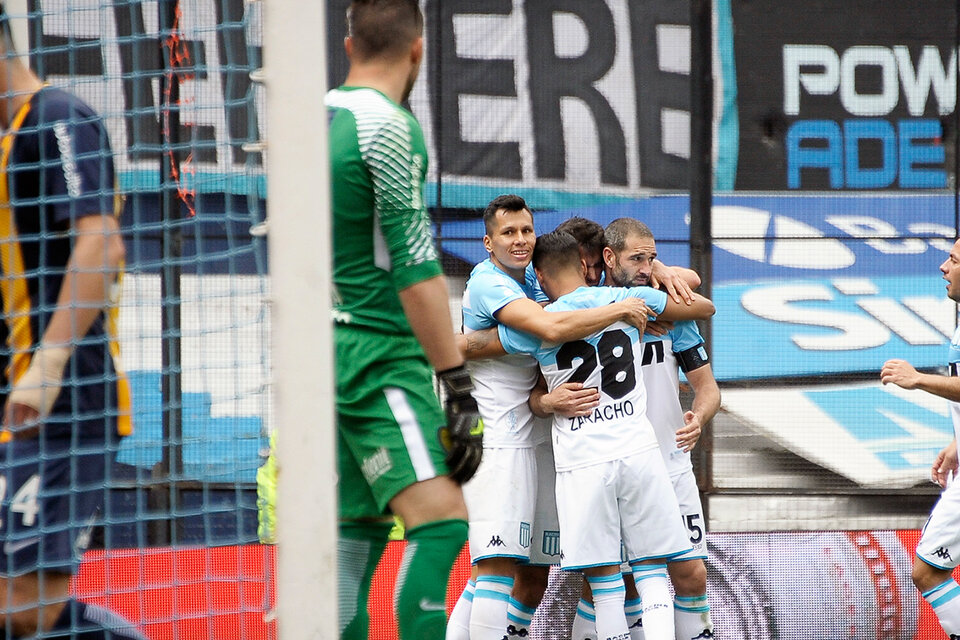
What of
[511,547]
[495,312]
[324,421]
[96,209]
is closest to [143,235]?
[495,312]

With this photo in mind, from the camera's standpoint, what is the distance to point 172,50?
228 inches

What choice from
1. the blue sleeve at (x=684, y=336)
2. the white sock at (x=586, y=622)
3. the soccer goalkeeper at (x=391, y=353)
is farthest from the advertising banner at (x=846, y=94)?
the soccer goalkeeper at (x=391, y=353)

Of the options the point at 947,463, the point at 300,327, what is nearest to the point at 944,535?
the point at 947,463

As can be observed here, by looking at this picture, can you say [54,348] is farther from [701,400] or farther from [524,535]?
[701,400]

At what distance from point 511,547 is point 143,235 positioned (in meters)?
2.38

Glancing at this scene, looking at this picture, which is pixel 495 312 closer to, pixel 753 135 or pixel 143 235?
pixel 143 235

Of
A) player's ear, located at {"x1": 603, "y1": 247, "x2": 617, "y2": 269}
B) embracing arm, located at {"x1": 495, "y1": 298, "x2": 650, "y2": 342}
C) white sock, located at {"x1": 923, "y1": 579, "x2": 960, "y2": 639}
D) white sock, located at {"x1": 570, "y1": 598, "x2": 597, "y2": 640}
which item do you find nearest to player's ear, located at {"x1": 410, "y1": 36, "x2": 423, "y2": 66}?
embracing arm, located at {"x1": 495, "y1": 298, "x2": 650, "y2": 342}

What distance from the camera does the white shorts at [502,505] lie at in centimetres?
449

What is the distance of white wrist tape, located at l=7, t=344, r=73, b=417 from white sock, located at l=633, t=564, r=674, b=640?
7.91ft

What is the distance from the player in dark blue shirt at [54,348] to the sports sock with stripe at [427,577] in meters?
0.69

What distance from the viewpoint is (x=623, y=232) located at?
15.7 ft

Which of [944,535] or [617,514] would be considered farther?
[944,535]

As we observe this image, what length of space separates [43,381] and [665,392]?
2.75m

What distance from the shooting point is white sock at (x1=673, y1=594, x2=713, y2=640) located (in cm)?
462
